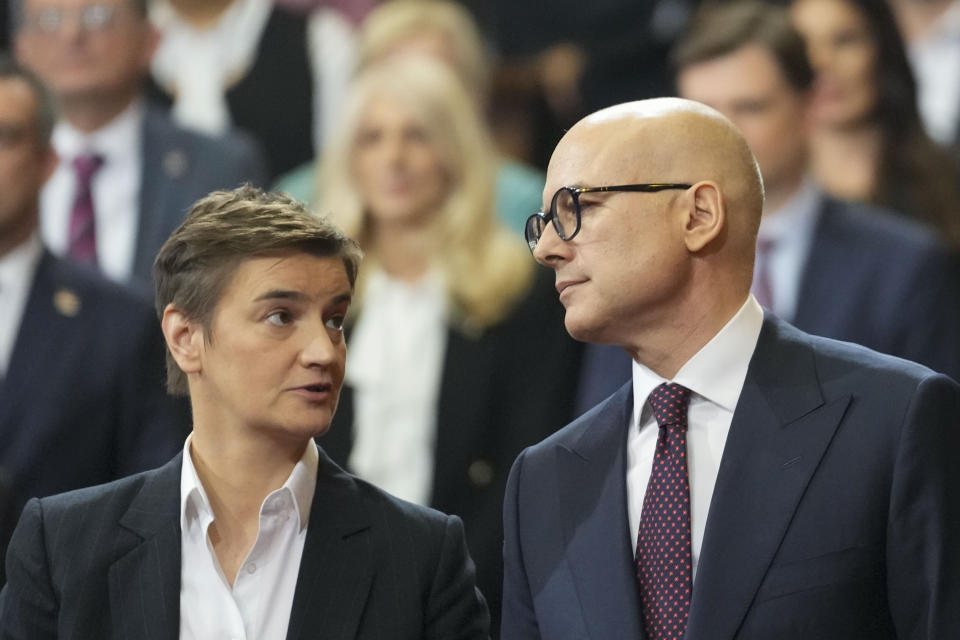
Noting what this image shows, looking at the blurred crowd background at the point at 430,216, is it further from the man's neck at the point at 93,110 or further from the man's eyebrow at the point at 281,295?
the man's eyebrow at the point at 281,295

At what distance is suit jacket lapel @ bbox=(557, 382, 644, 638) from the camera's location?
2518 millimetres

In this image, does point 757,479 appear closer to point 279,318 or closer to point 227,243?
point 279,318

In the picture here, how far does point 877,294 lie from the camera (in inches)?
172

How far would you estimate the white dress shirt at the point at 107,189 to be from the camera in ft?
16.3

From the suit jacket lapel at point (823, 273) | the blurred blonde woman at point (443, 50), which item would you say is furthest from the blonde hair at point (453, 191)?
the suit jacket lapel at point (823, 273)

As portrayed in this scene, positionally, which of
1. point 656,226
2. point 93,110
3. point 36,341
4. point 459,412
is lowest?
point 459,412

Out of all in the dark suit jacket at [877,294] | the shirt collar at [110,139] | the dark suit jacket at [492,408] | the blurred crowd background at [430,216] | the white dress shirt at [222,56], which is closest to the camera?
the blurred crowd background at [430,216]

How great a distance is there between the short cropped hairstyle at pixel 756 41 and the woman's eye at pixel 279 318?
7.81ft

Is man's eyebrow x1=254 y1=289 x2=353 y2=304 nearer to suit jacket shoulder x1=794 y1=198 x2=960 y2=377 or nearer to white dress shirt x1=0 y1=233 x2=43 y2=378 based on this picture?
white dress shirt x1=0 y1=233 x2=43 y2=378

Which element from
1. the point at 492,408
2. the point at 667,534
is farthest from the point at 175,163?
the point at 667,534

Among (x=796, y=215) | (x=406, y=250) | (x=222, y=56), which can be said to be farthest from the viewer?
(x=222, y=56)

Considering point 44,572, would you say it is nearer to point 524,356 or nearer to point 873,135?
point 524,356

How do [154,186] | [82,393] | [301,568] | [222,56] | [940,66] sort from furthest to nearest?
[222,56], [940,66], [154,186], [82,393], [301,568]

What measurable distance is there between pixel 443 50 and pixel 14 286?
1.91m
